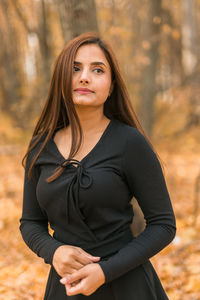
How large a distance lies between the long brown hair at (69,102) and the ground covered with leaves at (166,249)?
1426 mm

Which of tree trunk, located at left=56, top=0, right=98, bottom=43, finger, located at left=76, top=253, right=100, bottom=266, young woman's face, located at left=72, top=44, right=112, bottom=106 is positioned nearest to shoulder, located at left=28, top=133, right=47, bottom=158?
young woman's face, located at left=72, top=44, right=112, bottom=106

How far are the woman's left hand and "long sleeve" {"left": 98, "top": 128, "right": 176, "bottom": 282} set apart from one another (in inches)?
3.4

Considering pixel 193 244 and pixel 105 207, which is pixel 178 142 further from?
pixel 105 207

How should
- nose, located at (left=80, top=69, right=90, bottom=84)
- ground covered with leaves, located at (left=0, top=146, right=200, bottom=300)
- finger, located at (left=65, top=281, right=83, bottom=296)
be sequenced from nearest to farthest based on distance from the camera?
finger, located at (left=65, top=281, right=83, bottom=296), nose, located at (left=80, top=69, right=90, bottom=84), ground covered with leaves, located at (left=0, top=146, right=200, bottom=300)

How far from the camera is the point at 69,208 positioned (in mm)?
1692

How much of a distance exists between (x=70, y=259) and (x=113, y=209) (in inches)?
12.3

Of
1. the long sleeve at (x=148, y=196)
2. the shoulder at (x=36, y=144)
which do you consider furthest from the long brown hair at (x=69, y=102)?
the long sleeve at (x=148, y=196)

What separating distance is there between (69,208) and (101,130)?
461 mm

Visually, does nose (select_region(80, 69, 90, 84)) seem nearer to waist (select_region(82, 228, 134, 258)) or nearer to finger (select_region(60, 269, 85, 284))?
waist (select_region(82, 228, 134, 258))

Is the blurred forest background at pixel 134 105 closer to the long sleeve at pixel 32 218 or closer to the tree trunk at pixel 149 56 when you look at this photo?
the tree trunk at pixel 149 56

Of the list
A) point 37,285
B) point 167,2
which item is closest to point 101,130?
point 37,285

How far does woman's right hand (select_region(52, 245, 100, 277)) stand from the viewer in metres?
1.59

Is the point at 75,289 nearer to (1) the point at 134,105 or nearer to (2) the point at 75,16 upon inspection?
(2) the point at 75,16

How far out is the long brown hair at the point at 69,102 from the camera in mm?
1822
